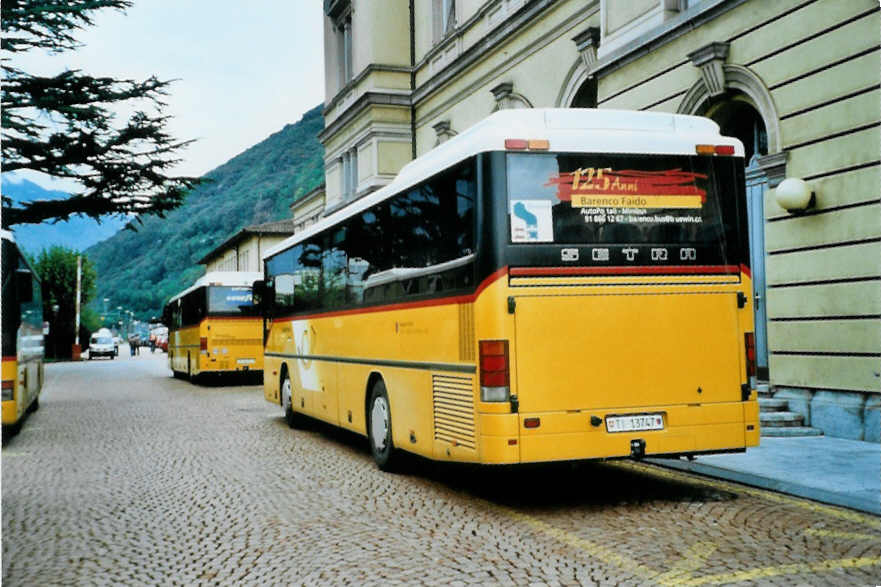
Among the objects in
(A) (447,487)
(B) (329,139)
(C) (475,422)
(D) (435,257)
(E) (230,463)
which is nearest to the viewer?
(C) (475,422)

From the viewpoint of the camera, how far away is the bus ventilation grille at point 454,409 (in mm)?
7523

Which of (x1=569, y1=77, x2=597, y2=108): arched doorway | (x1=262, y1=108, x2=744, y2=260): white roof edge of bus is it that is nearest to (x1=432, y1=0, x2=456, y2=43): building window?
(x1=569, y1=77, x2=597, y2=108): arched doorway

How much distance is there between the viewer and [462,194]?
7.66 metres

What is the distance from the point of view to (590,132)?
24.7 ft

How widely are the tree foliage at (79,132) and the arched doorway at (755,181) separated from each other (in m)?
12.8

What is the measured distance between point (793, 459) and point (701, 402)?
8.39 ft

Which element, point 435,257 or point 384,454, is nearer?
point 435,257

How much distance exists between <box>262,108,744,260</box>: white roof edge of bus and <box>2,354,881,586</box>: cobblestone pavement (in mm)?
2901

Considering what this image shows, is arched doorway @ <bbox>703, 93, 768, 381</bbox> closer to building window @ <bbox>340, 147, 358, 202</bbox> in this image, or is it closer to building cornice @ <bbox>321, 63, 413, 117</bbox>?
building cornice @ <bbox>321, 63, 413, 117</bbox>

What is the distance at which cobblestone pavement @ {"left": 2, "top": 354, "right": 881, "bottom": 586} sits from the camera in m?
5.66

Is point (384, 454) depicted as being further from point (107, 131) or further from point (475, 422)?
point (107, 131)

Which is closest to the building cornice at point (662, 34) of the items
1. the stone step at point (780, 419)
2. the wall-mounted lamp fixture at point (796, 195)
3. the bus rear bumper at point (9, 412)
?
the wall-mounted lamp fixture at point (796, 195)

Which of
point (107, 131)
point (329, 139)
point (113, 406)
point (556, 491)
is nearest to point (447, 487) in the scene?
point (556, 491)

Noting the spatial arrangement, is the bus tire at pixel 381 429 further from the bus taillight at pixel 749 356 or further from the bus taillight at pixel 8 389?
the bus taillight at pixel 8 389
